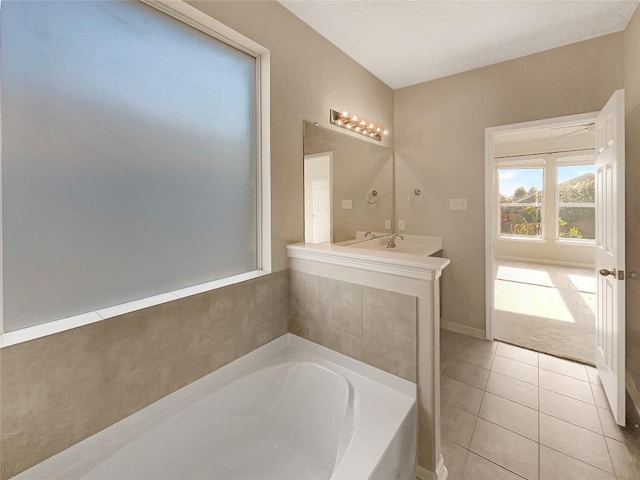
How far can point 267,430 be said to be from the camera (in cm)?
149

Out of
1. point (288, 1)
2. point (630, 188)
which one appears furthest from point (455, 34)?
point (630, 188)

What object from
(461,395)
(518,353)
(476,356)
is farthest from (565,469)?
(518,353)

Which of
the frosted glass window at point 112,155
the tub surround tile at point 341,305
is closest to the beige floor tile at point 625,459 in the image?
the tub surround tile at point 341,305

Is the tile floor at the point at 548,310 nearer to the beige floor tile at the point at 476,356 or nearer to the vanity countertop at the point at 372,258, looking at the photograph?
the beige floor tile at the point at 476,356

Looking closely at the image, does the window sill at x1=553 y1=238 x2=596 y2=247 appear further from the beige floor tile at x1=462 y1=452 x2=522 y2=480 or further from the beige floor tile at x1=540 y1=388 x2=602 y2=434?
the beige floor tile at x1=462 y1=452 x2=522 y2=480

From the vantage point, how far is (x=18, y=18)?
1.02m

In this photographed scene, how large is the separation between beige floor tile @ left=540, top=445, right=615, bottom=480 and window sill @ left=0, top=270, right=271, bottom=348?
1902mm

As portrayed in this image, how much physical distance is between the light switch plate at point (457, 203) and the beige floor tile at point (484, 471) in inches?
83.8

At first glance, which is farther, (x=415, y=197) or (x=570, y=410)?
(x=415, y=197)

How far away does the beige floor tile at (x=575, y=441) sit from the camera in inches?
58.8

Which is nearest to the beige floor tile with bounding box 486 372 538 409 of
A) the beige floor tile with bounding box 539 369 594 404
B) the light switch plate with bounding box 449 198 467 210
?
the beige floor tile with bounding box 539 369 594 404

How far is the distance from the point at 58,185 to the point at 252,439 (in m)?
1.47

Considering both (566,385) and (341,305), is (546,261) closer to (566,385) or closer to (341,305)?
(566,385)

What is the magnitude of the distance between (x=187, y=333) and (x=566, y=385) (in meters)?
2.68
